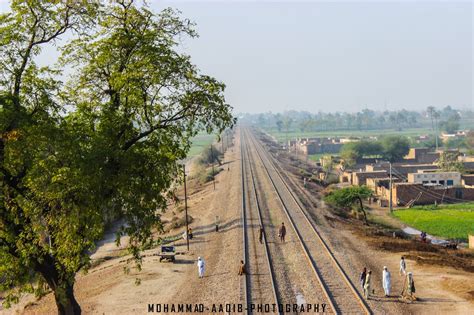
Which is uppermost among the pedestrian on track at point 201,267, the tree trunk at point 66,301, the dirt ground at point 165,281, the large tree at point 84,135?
the large tree at point 84,135

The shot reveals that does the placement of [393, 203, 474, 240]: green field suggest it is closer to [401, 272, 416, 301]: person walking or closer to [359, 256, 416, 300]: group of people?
[401, 272, 416, 301]: person walking

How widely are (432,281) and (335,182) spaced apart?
200 ft

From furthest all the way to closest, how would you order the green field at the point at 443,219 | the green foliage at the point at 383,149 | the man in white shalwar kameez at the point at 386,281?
1. the green foliage at the point at 383,149
2. the green field at the point at 443,219
3. the man in white shalwar kameez at the point at 386,281

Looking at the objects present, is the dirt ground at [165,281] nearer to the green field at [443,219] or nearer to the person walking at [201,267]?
the person walking at [201,267]

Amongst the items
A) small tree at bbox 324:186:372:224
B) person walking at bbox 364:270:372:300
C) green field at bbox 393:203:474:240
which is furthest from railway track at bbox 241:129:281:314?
green field at bbox 393:203:474:240

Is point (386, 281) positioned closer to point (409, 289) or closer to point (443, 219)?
point (409, 289)

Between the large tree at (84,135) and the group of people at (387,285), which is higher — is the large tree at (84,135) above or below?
above

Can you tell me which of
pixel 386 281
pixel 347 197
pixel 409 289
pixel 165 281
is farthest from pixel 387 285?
pixel 347 197

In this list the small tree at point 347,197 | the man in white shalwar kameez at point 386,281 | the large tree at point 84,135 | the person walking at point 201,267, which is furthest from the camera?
the small tree at point 347,197

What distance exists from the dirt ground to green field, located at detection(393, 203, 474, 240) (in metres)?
21.3

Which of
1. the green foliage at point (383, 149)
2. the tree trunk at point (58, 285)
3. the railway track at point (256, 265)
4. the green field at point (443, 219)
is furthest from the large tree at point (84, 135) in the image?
the green foliage at point (383, 149)

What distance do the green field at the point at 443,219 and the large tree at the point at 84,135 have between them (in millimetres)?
39199

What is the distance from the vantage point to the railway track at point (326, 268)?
20203 millimetres

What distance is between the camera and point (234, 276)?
25.0 meters
